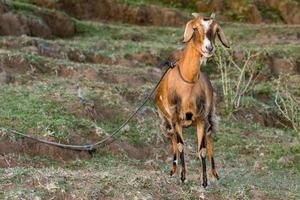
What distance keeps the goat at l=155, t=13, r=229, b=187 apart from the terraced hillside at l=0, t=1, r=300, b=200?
64cm

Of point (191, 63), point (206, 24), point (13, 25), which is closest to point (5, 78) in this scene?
point (191, 63)

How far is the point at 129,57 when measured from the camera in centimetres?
1812

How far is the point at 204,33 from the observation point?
711 centimetres

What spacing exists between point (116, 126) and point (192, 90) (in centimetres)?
415

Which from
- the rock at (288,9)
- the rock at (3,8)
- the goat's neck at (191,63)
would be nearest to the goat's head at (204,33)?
the goat's neck at (191,63)

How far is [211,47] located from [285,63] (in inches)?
518

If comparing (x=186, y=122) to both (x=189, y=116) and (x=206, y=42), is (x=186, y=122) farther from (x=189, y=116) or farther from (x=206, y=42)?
(x=206, y=42)

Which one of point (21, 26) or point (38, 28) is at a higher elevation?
point (21, 26)

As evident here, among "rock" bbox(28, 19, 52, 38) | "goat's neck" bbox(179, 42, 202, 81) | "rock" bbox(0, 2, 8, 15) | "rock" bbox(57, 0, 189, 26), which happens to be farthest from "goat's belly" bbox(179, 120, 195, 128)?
"rock" bbox(57, 0, 189, 26)

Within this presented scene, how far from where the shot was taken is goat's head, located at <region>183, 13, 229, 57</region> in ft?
23.1

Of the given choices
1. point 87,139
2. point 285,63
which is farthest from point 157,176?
point 285,63

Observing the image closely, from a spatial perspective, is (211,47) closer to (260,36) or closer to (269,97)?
(269,97)

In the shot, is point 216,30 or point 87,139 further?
point 87,139

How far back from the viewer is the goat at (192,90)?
23.5 feet
